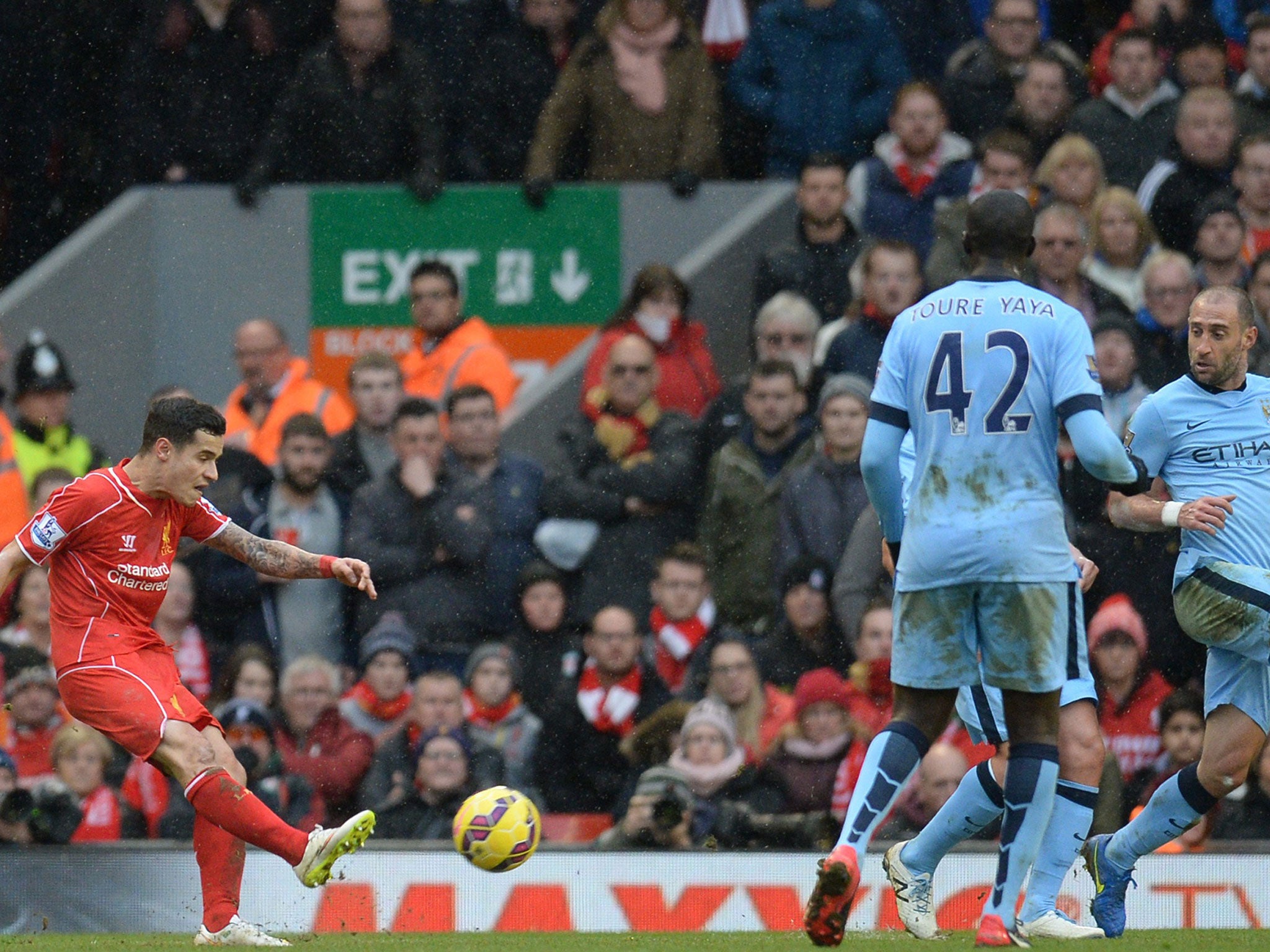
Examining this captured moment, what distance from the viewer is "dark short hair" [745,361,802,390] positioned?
1009cm

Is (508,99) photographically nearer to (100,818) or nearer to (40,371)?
(40,371)

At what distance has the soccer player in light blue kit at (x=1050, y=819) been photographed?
20.7ft

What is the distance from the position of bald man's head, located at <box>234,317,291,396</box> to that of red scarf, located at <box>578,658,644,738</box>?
2587mm

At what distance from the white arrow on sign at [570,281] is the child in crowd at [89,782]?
12.8 ft

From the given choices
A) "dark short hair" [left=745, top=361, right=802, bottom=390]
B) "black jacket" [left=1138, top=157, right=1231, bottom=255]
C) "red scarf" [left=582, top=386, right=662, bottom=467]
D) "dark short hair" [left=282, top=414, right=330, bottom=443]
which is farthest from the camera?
"black jacket" [left=1138, top=157, right=1231, bottom=255]

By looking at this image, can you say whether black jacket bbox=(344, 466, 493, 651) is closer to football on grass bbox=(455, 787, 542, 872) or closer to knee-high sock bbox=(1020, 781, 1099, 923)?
football on grass bbox=(455, 787, 542, 872)

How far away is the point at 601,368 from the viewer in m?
10.8

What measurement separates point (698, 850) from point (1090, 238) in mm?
4209

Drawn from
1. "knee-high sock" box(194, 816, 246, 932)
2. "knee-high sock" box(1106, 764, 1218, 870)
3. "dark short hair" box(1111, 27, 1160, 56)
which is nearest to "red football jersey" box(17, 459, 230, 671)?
"knee-high sock" box(194, 816, 246, 932)

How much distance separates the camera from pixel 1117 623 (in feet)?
31.2

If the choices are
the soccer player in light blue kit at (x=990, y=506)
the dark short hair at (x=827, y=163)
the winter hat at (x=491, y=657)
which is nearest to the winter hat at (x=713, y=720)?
the winter hat at (x=491, y=657)

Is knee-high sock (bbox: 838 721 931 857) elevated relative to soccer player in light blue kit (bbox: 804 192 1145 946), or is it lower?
lower

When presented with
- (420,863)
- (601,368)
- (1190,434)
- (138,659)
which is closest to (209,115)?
(601,368)

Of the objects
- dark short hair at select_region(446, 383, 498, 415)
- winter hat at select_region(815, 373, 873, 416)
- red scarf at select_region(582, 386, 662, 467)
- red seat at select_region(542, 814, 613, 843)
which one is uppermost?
winter hat at select_region(815, 373, 873, 416)
